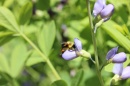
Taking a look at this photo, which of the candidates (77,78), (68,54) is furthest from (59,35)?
(68,54)

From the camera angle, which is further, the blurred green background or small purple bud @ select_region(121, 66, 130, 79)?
the blurred green background

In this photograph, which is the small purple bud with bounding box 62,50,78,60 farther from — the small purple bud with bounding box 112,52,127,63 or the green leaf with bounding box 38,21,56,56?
the green leaf with bounding box 38,21,56,56

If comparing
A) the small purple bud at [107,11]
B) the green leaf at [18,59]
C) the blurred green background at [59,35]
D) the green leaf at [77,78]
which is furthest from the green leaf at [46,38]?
the small purple bud at [107,11]

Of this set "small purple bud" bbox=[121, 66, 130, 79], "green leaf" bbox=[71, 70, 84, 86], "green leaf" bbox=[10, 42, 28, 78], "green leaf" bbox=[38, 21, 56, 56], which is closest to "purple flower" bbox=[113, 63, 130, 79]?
"small purple bud" bbox=[121, 66, 130, 79]

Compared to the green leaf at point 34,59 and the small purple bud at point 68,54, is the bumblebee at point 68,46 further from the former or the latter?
the green leaf at point 34,59

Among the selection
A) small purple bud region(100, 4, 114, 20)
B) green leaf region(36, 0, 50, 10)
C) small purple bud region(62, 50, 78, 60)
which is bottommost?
green leaf region(36, 0, 50, 10)

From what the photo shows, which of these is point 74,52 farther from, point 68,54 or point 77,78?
point 77,78

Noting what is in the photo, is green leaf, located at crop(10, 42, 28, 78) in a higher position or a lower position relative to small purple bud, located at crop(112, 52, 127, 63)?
lower
